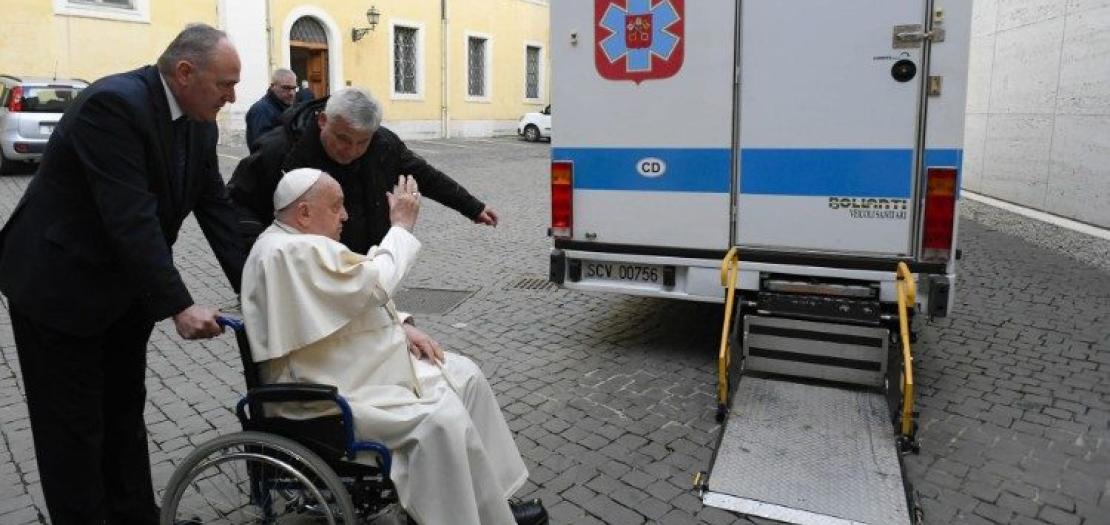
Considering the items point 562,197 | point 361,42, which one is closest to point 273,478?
point 562,197

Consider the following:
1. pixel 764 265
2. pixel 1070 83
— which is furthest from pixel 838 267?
pixel 1070 83

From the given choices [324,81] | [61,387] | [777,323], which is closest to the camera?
[61,387]

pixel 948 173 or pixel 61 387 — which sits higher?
pixel 948 173

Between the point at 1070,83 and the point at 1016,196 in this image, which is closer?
the point at 1070,83

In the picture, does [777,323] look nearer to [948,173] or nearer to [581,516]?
[948,173]

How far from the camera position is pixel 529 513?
3.30 metres

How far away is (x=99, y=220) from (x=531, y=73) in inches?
1195

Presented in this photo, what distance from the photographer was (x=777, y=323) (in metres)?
4.85

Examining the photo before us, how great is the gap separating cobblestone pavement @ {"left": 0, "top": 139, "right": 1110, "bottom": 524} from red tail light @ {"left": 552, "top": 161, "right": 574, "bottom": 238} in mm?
855

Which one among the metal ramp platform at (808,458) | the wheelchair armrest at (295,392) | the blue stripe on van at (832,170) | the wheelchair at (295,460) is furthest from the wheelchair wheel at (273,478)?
the blue stripe on van at (832,170)

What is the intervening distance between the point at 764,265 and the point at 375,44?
22.4m

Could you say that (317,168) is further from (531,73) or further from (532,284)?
(531,73)

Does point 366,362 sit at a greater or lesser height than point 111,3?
lesser

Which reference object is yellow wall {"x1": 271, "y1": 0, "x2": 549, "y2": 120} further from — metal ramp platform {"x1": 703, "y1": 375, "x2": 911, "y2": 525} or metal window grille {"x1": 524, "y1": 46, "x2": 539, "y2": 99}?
metal ramp platform {"x1": 703, "y1": 375, "x2": 911, "y2": 525}
